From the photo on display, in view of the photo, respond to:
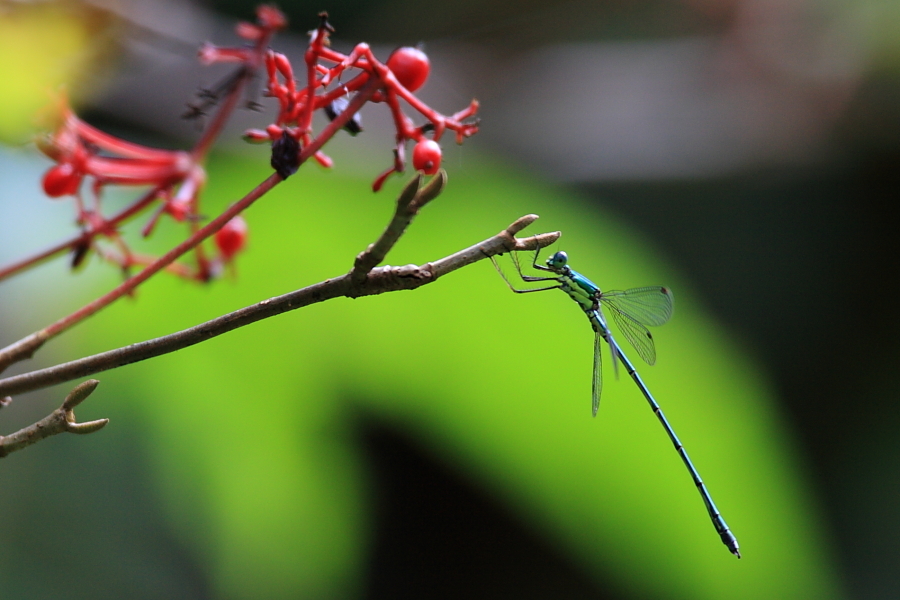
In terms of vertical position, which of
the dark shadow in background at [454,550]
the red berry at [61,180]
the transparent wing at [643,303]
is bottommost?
the dark shadow in background at [454,550]

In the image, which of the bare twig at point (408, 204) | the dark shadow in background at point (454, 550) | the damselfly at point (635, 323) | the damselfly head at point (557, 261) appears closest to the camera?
the bare twig at point (408, 204)

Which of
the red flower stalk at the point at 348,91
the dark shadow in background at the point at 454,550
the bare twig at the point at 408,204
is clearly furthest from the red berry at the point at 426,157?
the dark shadow in background at the point at 454,550

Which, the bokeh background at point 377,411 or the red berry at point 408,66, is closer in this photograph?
the red berry at point 408,66

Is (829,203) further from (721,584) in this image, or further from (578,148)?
(721,584)

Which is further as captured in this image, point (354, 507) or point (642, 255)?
point (642, 255)

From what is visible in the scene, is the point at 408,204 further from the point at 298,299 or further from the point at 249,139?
the point at 249,139

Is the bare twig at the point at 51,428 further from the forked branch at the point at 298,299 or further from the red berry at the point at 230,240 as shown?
the red berry at the point at 230,240

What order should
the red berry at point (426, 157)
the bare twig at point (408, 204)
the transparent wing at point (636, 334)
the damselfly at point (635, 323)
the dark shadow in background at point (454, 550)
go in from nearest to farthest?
the bare twig at point (408, 204), the red berry at point (426, 157), the damselfly at point (635, 323), the transparent wing at point (636, 334), the dark shadow in background at point (454, 550)

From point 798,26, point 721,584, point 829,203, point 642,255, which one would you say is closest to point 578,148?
point 642,255
